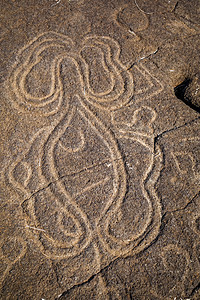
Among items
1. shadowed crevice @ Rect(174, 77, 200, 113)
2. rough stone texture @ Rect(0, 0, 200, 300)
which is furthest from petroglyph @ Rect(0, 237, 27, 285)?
shadowed crevice @ Rect(174, 77, 200, 113)

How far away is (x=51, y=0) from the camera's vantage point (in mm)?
2717

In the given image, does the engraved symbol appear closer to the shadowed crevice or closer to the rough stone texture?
the rough stone texture

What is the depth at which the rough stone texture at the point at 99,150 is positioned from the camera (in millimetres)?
1536

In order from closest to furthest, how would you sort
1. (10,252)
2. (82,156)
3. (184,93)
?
(10,252)
(82,156)
(184,93)

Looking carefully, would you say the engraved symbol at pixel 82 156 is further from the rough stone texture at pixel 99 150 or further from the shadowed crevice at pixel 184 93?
the shadowed crevice at pixel 184 93

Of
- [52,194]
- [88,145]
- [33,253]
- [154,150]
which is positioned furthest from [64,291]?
[154,150]

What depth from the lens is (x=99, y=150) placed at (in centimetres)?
191

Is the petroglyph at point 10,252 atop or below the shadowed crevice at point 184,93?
below

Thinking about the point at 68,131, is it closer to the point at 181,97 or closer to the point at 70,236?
the point at 70,236

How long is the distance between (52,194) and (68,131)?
479mm

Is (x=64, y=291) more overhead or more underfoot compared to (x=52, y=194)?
more underfoot

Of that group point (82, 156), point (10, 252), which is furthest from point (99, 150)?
point (10, 252)

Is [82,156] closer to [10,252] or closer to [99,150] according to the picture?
[99,150]

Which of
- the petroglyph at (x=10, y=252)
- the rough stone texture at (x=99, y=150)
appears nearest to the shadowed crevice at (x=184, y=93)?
the rough stone texture at (x=99, y=150)
